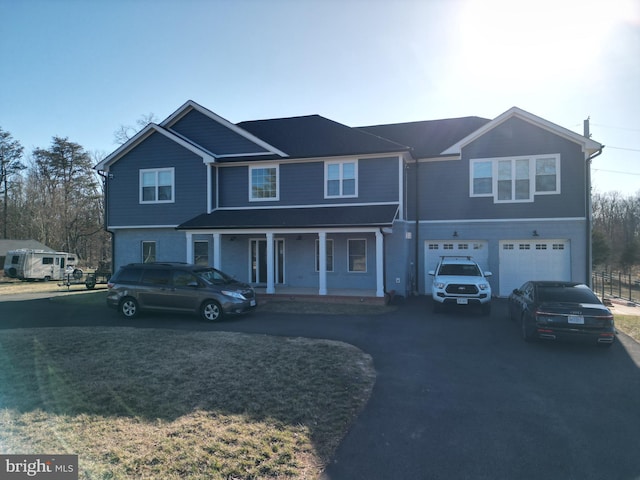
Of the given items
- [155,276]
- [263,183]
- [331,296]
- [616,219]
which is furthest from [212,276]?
[616,219]

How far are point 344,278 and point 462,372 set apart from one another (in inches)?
405

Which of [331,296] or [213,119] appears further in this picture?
[213,119]

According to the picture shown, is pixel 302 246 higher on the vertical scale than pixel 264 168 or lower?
lower

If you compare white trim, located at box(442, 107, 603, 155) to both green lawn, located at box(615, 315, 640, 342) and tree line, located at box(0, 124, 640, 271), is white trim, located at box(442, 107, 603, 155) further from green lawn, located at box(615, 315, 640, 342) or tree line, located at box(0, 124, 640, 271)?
tree line, located at box(0, 124, 640, 271)

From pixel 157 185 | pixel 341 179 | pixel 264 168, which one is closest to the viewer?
pixel 341 179

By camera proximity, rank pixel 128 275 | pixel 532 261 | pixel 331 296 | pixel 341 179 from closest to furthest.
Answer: pixel 128 275 < pixel 331 296 < pixel 532 261 < pixel 341 179

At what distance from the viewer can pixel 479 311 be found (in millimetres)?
12594

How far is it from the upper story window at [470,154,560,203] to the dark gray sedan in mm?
7662

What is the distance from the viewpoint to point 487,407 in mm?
5219

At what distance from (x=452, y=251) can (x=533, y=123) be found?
6.25 meters

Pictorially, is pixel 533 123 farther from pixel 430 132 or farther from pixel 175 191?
pixel 175 191

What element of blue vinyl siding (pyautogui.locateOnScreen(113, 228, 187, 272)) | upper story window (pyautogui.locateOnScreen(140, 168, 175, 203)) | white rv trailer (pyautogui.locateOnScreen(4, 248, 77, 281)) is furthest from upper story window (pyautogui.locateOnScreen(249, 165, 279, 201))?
white rv trailer (pyautogui.locateOnScreen(4, 248, 77, 281))

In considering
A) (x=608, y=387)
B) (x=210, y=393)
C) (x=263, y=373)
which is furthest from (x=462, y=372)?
(x=210, y=393)

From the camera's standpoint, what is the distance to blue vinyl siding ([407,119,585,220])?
15.1 metres
